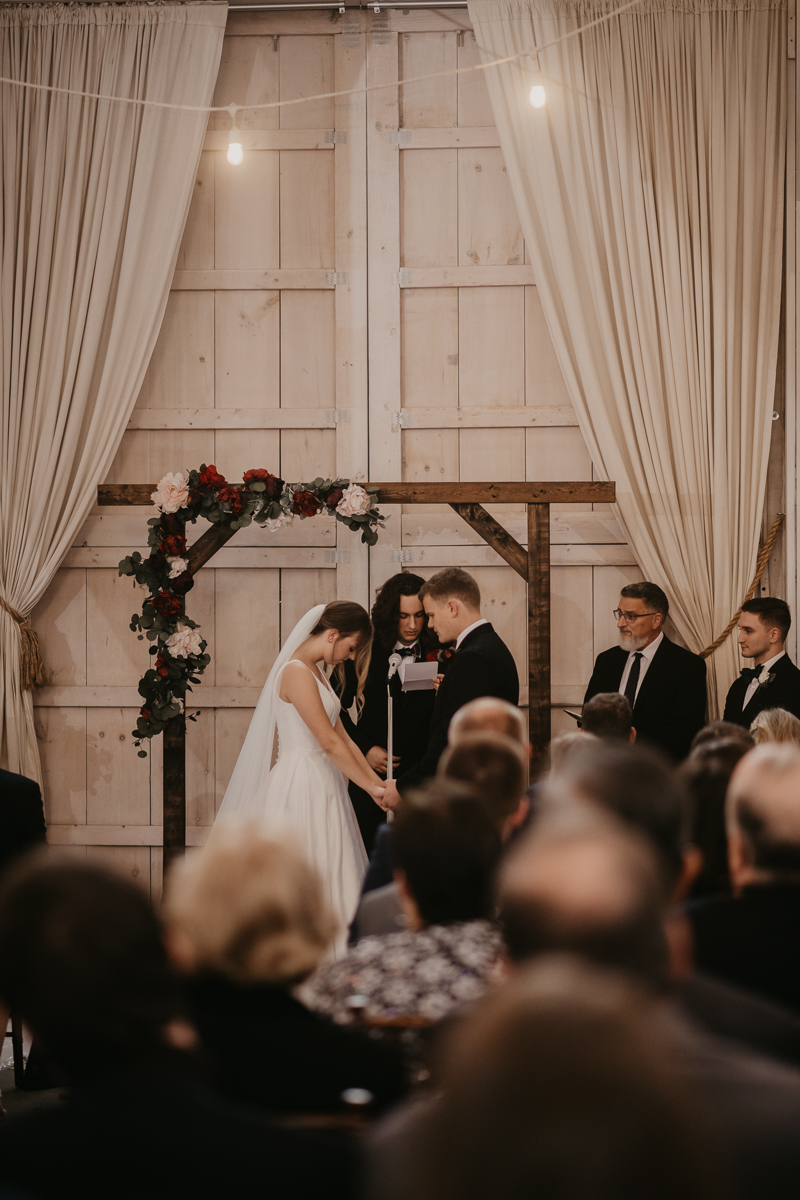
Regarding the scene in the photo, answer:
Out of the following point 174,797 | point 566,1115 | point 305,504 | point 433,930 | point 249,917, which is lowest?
point 174,797

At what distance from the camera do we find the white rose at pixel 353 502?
16.2 feet

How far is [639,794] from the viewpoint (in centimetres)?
187

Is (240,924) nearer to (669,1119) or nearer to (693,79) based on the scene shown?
(669,1119)

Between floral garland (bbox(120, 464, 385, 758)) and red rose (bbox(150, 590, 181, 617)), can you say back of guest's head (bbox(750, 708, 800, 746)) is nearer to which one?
floral garland (bbox(120, 464, 385, 758))

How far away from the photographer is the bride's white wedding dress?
14.7 feet

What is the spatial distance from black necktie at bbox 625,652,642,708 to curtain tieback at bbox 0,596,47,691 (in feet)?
9.27

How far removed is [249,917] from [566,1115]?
Result: 0.86 m

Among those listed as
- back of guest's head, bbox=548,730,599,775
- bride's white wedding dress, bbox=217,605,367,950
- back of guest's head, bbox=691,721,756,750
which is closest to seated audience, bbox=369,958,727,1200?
back of guest's head, bbox=548,730,599,775

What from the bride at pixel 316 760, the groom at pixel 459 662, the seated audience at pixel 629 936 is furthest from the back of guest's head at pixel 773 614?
the seated audience at pixel 629 936

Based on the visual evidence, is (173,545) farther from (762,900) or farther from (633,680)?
(762,900)

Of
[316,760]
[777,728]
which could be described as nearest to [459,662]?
[316,760]

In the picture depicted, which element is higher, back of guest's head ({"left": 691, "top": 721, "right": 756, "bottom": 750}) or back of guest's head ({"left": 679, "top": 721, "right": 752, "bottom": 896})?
back of guest's head ({"left": 691, "top": 721, "right": 756, "bottom": 750})

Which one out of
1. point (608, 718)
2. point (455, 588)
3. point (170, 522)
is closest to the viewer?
point (608, 718)

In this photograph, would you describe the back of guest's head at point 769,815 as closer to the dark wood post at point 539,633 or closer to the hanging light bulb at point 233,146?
the dark wood post at point 539,633
